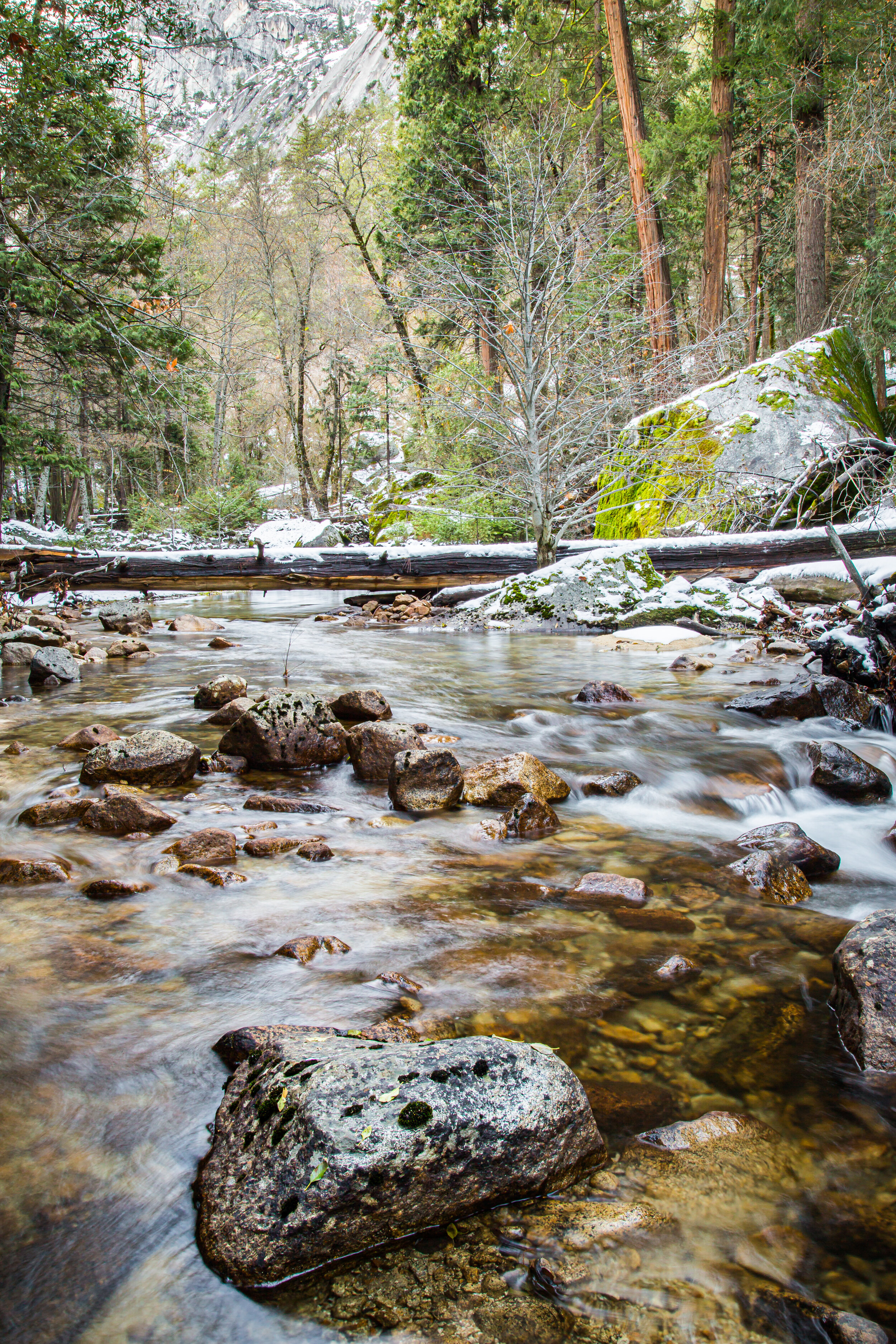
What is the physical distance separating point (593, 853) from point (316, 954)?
4.71 ft

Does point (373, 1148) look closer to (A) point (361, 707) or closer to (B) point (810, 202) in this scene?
(A) point (361, 707)

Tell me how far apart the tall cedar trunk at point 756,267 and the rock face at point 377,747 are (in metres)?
20.1

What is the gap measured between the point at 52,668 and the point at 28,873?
443cm

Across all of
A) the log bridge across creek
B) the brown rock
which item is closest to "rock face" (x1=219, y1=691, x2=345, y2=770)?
the brown rock

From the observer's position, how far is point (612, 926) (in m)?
2.69

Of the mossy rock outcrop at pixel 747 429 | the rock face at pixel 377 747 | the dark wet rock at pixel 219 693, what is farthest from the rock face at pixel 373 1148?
the mossy rock outcrop at pixel 747 429

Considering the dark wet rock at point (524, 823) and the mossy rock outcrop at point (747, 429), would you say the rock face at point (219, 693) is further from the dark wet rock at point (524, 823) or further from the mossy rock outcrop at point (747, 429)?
the mossy rock outcrop at point (747, 429)

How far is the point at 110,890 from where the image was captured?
Result: 2.85 meters

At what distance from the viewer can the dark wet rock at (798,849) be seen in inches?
124

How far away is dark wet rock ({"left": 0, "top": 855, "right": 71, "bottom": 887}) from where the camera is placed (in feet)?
9.66

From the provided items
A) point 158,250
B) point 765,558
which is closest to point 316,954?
point 765,558

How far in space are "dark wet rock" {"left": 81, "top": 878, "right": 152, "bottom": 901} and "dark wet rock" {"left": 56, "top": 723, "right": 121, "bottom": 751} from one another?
188 cm

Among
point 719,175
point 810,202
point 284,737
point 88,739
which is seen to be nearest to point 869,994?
point 284,737

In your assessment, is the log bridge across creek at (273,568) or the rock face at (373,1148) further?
the log bridge across creek at (273,568)
